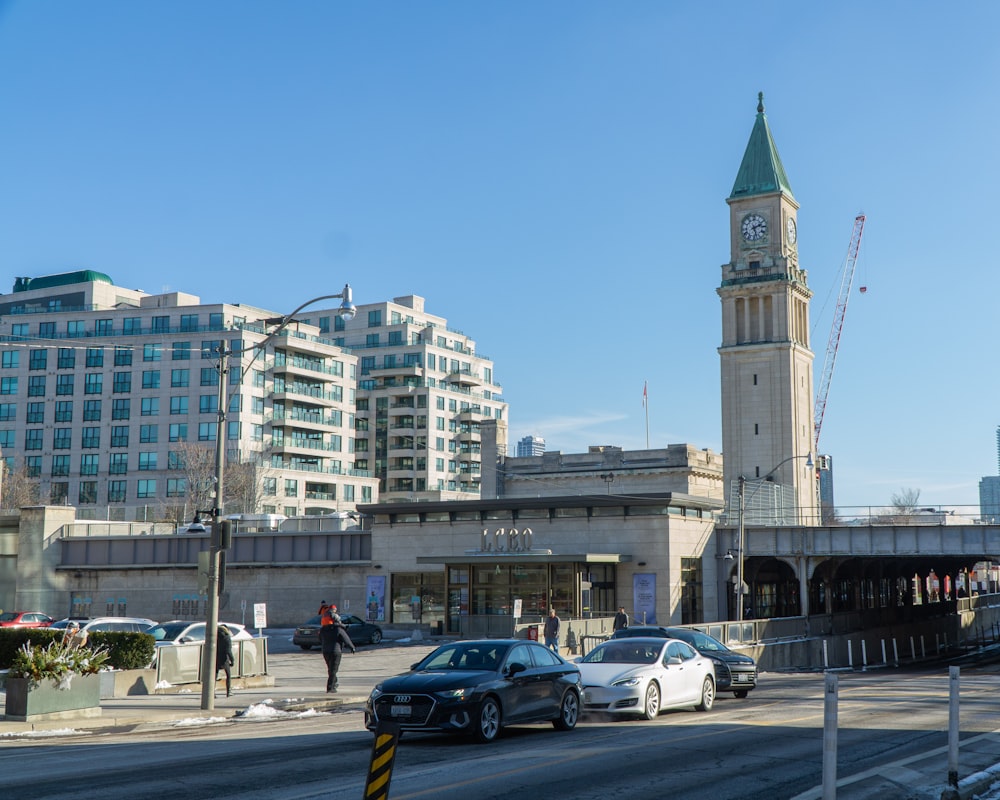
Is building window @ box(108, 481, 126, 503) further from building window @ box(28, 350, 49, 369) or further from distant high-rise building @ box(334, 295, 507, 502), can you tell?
distant high-rise building @ box(334, 295, 507, 502)

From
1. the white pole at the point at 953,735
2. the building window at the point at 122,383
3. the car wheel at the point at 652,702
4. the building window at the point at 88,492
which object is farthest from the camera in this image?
the building window at the point at 88,492

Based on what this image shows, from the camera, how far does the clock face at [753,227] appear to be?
369 feet

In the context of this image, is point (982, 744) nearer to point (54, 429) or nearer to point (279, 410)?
point (279, 410)

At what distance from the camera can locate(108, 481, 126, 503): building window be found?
10244 cm

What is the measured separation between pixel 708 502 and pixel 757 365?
56617 mm

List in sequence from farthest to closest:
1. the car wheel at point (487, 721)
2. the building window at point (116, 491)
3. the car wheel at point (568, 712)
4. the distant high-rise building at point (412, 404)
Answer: the distant high-rise building at point (412, 404) < the building window at point (116, 491) < the car wheel at point (568, 712) < the car wheel at point (487, 721)

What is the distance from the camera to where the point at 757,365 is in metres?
109

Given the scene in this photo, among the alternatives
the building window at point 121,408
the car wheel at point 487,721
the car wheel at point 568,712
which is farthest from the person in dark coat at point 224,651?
the building window at point 121,408

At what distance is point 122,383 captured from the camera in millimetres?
103750

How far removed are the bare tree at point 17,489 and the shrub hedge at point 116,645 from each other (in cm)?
6886

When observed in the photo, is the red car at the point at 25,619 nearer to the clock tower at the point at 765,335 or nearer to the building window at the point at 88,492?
the building window at the point at 88,492

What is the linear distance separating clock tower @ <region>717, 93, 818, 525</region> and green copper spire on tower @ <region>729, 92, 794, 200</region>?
107 mm

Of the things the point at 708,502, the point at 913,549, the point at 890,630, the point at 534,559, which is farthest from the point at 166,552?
the point at 890,630

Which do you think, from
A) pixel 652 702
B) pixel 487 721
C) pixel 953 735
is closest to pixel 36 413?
pixel 652 702
